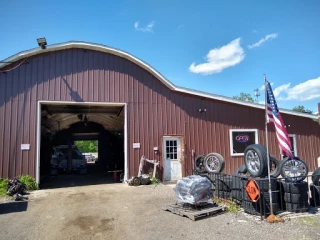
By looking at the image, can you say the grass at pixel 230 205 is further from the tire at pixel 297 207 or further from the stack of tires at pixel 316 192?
the stack of tires at pixel 316 192

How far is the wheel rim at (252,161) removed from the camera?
6.66 meters

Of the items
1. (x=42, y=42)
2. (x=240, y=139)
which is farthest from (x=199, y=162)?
(x=42, y=42)

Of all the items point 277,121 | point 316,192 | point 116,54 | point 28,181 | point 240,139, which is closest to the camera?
point 277,121

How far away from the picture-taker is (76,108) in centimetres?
1389

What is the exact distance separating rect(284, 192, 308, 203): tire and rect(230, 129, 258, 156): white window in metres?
6.56

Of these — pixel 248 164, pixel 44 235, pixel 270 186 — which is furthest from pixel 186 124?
pixel 44 235

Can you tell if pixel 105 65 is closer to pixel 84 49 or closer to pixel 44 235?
pixel 84 49

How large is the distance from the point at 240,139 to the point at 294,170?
6839 millimetres

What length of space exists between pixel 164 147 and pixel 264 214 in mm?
6426

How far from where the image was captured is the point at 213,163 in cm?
996

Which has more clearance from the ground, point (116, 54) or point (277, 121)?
point (116, 54)

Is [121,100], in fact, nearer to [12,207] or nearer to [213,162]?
[213,162]

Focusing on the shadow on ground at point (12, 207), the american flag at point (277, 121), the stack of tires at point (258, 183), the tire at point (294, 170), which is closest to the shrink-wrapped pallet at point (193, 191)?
the stack of tires at point (258, 183)

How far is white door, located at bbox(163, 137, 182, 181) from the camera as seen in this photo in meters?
11.9
